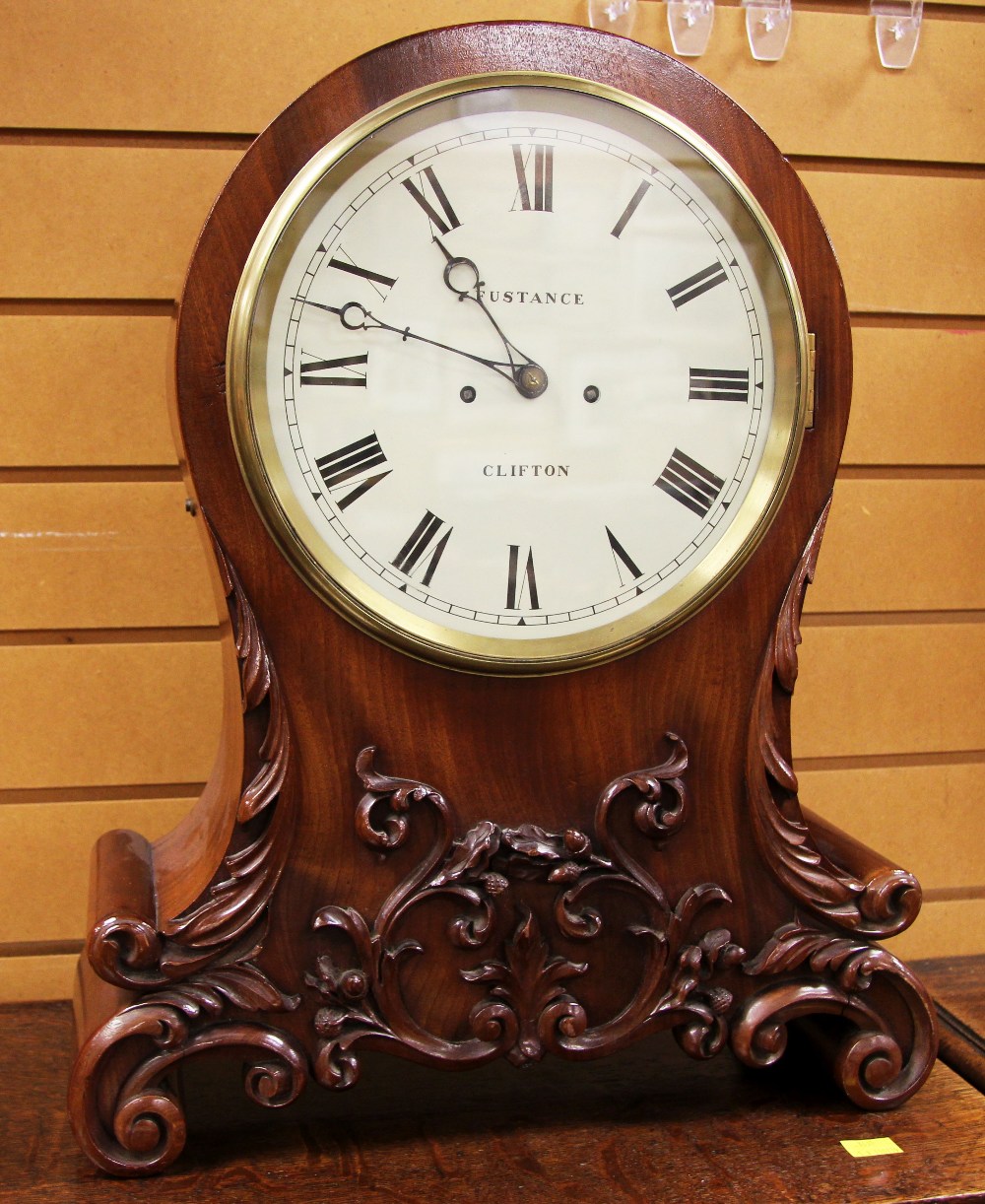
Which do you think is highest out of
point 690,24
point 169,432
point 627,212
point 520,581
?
point 690,24

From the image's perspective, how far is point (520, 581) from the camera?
0.93m

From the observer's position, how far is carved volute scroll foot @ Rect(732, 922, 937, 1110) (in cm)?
95

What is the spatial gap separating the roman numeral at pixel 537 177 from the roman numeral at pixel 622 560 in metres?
0.25

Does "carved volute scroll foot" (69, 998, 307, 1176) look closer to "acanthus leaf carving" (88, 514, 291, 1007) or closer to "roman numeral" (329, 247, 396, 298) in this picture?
"acanthus leaf carving" (88, 514, 291, 1007)

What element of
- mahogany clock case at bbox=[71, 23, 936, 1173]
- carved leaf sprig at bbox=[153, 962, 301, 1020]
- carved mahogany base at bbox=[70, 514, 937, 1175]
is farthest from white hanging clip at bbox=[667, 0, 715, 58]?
carved leaf sprig at bbox=[153, 962, 301, 1020]

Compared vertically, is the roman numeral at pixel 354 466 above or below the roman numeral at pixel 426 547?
above

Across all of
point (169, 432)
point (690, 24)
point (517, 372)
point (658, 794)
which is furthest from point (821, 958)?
point (690, 24)

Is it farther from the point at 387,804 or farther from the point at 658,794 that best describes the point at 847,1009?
the point at 387,804

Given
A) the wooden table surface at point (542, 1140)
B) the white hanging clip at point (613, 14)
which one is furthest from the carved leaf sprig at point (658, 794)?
the white hanging clip at point (613, 14)

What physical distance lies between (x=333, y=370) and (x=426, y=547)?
15cm

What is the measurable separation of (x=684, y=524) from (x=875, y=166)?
0.63m

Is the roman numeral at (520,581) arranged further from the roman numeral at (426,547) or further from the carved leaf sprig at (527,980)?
the carved leaf sprig at (527,980)

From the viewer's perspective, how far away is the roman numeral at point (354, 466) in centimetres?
89

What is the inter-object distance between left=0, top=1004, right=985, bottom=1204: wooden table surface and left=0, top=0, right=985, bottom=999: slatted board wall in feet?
1.12
